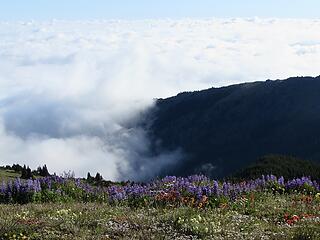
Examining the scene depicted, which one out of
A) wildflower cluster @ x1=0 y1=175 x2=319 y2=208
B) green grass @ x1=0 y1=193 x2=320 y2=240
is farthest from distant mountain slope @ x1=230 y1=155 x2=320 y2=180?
green grass @ x1=0 y1=193 x2=320 y2=240

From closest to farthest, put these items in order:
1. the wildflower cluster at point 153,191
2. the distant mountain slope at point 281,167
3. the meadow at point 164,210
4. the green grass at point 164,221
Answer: the green grass at point 164,221, the meadow at point 164,210, the wildflower cluster at point 153,191, the distant mountain slope at point 281,167

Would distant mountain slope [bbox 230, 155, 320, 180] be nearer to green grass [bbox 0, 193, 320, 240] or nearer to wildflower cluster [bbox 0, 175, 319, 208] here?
wildflower cluster [bbox 0, 175, 319, 208]

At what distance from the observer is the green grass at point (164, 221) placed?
13.3m

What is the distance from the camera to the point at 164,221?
1512cm

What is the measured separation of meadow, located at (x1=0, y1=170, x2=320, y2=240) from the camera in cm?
1356

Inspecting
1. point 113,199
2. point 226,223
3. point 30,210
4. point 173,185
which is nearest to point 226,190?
point 173,185

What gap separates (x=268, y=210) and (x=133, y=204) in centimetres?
483

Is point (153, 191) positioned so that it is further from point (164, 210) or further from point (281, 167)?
point (281, 167)

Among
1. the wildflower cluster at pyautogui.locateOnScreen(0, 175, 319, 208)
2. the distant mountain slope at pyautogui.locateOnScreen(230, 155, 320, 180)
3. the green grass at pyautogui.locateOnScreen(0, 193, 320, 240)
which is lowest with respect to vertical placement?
the green grass at pyautogui.locateOnScreen(0, 193, 320, 240)

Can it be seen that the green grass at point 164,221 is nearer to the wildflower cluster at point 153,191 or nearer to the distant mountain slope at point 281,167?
the wildflower cluster at point 153,191

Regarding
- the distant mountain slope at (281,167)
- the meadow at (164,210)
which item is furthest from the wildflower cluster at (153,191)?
the distant mountain slope at (281,167)

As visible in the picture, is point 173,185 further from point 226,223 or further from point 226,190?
point 226,223

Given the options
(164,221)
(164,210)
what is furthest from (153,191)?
(164,221)

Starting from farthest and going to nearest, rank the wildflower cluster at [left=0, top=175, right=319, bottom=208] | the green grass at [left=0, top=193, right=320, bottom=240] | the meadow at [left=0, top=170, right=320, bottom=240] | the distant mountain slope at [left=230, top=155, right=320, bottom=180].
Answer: the distant mountain slope at [left=230, top=155, right=320, bottom=180] < the wildflower cluster at [left=0, top=175, right=319, bottom=208] < the meadow at [left=0, top=170, right=320, bottom=240] < the green grass at [left=0, top=193, right=320, bottom=240]
